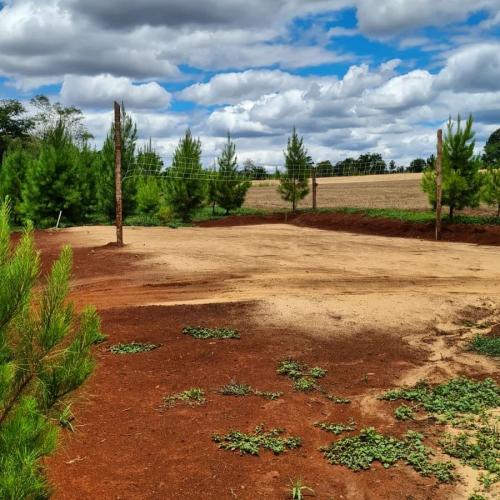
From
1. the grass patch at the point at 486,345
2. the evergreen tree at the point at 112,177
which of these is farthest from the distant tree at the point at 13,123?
the grass patch at the point at 486,345

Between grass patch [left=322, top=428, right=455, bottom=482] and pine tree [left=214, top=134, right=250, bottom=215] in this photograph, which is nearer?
Answer: grass patch [left=322, top=428, right=455, bottom=482]

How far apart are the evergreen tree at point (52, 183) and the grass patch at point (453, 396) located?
21965 millimetres

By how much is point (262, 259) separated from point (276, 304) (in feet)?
18.0

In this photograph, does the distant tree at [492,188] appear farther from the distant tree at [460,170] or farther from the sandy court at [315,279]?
the sandy court at [315,279]

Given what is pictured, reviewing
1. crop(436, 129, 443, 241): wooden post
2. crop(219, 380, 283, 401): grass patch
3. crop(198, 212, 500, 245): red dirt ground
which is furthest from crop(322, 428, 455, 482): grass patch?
crop(436, 129, 443, 241): wooden post

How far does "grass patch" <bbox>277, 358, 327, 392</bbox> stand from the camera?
533cm

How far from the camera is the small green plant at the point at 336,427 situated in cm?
445

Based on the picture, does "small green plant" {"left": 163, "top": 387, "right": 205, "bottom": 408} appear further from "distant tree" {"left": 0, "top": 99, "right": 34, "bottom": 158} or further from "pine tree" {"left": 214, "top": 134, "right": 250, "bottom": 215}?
"distant tree" {"left": 0, "top": 99, "right": 34, "bottom": 158}

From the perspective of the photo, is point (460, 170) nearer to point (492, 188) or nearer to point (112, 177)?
point (492, 188)

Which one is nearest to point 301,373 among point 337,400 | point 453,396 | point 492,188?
point 337,400

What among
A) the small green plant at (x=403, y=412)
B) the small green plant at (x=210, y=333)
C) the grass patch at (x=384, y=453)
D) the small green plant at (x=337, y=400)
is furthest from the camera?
the small green plant at (x=210, y=333)

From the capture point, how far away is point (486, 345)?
6.66 meters

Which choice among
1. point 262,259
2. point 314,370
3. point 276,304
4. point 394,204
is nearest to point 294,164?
point 394,204

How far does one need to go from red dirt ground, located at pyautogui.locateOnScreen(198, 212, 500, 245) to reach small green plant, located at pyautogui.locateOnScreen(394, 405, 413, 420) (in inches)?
593
